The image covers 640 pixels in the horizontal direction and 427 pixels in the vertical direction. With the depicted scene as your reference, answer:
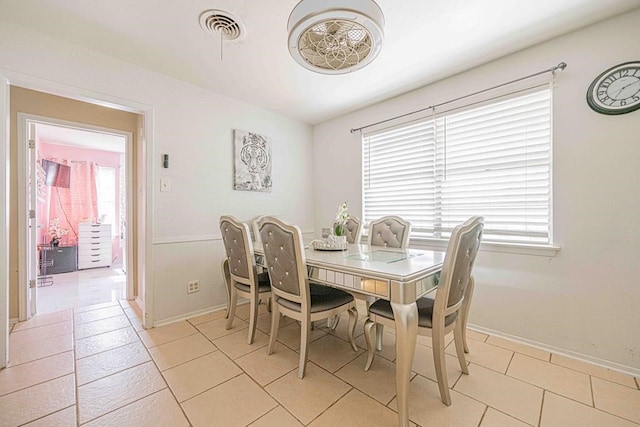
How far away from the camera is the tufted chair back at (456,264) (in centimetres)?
134

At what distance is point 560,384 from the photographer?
1.56 meters

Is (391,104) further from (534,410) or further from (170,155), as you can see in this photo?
(534,410)

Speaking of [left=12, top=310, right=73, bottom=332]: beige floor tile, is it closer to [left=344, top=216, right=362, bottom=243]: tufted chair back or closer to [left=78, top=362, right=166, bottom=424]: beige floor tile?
[left=78, top=362, right=166, bottom=424]: beige floor tile

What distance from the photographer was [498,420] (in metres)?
1.29

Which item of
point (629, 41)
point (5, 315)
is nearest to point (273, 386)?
point (5, 315)

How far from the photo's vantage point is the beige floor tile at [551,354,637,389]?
5.21ft

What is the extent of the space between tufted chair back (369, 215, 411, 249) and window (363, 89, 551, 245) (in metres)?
0.40

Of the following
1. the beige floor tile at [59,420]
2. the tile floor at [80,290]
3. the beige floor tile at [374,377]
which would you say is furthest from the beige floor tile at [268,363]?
the tile floor at [80,290]

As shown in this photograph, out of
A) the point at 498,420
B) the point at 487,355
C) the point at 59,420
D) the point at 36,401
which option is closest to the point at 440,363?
the point at 498,420

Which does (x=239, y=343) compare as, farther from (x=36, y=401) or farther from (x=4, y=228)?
(x=4, y=228)

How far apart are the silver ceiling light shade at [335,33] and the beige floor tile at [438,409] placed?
197 cm

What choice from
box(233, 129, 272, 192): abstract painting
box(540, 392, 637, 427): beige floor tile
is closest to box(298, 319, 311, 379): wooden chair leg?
box(540, 392, 637, 427): beige floor tile

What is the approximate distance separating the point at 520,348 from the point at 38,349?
3.70 meters

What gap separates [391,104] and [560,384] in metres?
2.76
